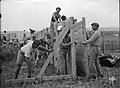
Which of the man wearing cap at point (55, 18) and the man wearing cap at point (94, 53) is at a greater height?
the man wearing cap at point (55, 18)

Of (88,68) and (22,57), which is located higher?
(22,57)

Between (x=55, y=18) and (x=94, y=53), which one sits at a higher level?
(x=55, y=18)

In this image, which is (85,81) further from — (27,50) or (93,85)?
(27,50)

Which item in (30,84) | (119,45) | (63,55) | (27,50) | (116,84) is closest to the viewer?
(116,84)

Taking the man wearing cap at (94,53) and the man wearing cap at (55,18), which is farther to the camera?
the man wearing cap at (55,18)

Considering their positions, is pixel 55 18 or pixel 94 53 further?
pixel 55 18

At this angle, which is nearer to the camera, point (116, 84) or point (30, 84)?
point (116, 84)

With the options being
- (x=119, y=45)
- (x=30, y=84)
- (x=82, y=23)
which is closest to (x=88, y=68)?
(x=82, y=23)

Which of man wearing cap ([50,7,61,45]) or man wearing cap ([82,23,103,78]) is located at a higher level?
man wearing cap ([50,7,61,45])

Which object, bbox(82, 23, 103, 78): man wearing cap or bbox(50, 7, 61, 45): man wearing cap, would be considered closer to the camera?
bbox(82, 23, 103, 78): man wearing cap

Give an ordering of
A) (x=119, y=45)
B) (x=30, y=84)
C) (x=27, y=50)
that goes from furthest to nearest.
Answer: (x=119, y=45) → (x=27, y=50) → (x=30, y=84)

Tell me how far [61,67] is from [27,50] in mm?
1670

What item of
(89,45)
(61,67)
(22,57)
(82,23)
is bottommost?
(61,67)

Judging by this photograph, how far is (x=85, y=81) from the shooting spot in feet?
17.5
